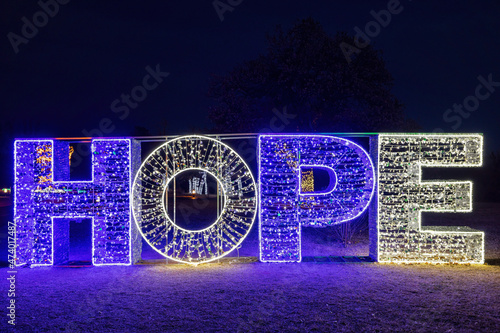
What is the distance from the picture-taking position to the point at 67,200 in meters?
7.01

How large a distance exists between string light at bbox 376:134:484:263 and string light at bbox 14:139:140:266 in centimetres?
458

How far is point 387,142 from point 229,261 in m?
3.58

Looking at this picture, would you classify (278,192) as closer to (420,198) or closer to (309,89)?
(420,198)

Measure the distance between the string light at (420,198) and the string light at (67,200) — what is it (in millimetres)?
4585

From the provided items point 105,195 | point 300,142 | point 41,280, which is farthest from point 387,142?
point 41,280

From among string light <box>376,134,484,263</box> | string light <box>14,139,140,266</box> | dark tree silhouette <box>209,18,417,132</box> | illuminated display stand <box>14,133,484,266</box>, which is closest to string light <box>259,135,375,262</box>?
illuminated display stand <box>14,133,484,266</box>

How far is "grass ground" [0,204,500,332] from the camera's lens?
419cm

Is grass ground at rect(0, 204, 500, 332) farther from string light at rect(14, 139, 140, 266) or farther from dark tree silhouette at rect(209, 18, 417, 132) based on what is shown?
dark tree silhouette at rect(209, 18, 417, 132)

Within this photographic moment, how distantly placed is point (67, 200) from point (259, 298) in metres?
4.09

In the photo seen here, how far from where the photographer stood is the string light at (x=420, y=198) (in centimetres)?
684

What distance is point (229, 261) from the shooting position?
708 cm

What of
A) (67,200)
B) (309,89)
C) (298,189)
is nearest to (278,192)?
(298,189)

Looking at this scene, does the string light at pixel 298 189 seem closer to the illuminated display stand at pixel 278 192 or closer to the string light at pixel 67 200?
the illuminated display stand at pixel 278 192

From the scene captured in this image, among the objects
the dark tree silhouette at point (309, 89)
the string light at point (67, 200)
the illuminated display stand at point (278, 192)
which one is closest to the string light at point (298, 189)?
the illuminated display stand at point (278, 192)
